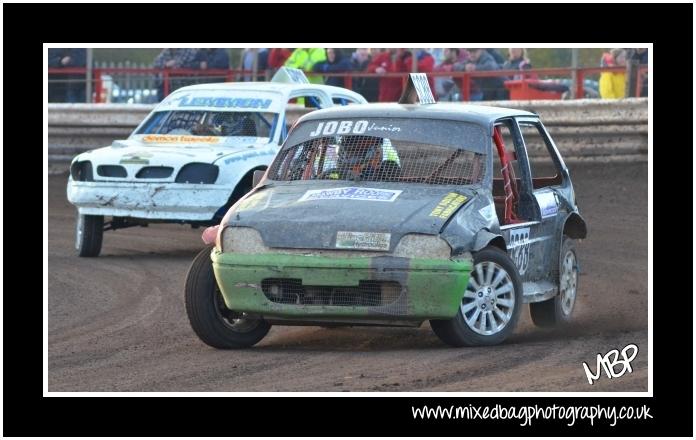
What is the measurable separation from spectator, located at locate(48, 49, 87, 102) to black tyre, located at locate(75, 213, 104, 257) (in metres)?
7.50

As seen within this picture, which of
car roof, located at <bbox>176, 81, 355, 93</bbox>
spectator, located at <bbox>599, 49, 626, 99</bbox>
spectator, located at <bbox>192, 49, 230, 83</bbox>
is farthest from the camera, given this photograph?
spectator, located at <bbox>192, 49, 230, 83</bbox>

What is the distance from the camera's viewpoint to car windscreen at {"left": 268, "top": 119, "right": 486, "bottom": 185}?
26.1 ft

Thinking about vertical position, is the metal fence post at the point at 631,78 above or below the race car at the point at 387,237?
above

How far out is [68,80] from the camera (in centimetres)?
1959

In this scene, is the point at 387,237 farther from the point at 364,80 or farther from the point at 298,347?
the point at 364,80

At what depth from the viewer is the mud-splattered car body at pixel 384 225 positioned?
7102 millimetres

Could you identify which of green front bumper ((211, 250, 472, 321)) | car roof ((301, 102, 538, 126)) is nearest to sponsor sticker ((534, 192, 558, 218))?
car roof ((301, 102, 538, 126))

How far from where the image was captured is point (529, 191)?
27.9 feet

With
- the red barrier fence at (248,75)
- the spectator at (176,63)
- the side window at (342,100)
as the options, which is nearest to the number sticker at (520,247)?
the side window at (342,100)

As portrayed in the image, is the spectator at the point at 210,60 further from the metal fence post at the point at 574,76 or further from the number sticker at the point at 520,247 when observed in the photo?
the number sticker at the point at 520,247

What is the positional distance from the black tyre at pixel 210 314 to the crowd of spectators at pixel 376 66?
10.3 meters

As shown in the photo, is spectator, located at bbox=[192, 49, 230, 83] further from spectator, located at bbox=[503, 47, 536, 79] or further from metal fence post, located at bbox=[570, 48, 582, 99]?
metal fence post, located at bbox=[570, 48, 582, 99]

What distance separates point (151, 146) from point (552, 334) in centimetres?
516

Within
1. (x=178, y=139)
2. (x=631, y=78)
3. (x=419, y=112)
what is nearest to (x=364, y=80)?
(x=631, y=78)
